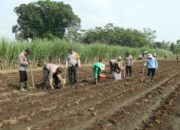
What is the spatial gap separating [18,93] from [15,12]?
47955mm

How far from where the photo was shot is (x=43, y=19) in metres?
58.7

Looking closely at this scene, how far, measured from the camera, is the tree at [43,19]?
57.2 meters

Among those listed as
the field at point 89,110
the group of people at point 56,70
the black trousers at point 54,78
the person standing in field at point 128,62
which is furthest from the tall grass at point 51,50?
A: the field at point 89,110

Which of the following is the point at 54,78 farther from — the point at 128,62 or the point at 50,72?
the point at 128,62

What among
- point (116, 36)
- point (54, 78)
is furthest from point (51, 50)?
point (116, 36)

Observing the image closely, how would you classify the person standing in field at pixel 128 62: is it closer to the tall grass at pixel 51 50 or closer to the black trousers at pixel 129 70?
the black trousers at pixel 129 70

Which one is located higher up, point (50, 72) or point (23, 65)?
point (23, 65)

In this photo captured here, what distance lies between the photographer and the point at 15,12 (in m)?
60.5

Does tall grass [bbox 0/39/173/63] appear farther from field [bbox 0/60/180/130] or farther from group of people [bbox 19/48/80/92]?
field [bbox 0/60/180/130]

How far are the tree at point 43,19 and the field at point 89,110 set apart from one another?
42.0 m

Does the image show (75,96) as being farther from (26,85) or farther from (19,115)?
(19,115)

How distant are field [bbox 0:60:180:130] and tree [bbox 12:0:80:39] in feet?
138

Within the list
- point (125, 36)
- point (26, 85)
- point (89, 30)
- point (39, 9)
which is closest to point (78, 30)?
point (39, 9)

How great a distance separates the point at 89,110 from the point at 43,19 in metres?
49.2
